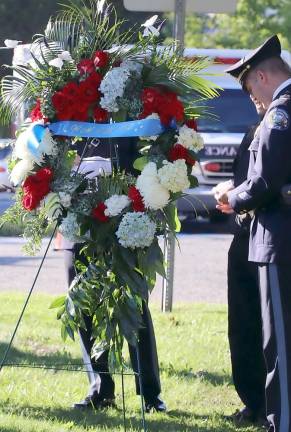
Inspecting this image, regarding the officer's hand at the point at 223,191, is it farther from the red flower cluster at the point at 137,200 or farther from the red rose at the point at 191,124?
the red flower cluster at the point at 137,200

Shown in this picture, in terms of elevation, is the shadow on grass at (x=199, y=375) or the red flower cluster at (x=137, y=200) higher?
the red flower cluster at (x=137, y=200)

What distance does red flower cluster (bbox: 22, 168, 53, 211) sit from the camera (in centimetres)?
489

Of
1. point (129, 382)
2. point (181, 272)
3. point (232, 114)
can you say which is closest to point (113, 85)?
point (129, 382)

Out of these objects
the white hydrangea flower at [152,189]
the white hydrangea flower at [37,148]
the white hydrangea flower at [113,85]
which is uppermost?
the white hydrangea flower at [113,85]

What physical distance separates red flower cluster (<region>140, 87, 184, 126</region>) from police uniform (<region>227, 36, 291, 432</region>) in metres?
0.37

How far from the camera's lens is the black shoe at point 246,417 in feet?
18.6

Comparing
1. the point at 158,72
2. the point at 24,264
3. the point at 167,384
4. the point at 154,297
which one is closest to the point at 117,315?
the point at 158,72

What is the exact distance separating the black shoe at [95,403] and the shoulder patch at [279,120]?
6.41 feet

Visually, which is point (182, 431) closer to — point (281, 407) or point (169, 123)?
point (281, 407)

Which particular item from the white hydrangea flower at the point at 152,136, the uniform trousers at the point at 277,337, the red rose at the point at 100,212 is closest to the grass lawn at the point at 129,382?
the uniform trousers at the point at 277,337

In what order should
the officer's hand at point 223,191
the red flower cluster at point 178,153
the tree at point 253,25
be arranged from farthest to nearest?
the tree at point 253,25 < the officer's hand at point 223,191 < the red flower cluster at point 178,153

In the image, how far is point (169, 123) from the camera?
4836 mm

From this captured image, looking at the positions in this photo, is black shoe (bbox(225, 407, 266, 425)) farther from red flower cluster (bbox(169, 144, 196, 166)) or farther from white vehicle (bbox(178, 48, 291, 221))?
white vehicle (bbox(178, 48, 291, 221))

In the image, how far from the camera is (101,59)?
487 cm
